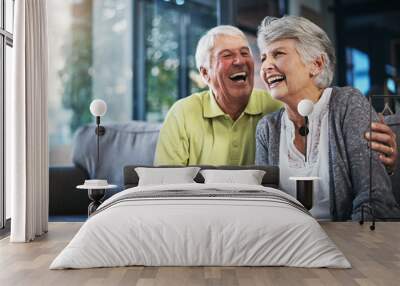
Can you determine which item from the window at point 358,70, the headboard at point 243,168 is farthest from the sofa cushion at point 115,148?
the window at point 358,70

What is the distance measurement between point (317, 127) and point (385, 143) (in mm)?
763

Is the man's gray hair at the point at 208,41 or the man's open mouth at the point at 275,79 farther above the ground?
the man's gray hair at the point at 208,41

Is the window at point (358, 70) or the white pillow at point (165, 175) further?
the window at point (358, 70)

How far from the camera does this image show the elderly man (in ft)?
21.0

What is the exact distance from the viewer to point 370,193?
5.98 meters

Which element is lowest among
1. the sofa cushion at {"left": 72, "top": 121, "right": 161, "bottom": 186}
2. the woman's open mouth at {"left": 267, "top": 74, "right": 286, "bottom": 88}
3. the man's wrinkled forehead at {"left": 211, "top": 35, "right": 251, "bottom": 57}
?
the sofa cushion at {"left": 72, "top": 121, "right": 161, "bottom": 186}

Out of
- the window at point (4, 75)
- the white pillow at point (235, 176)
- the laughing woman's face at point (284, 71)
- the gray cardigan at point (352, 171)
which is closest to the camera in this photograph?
the window at point (4, 75)

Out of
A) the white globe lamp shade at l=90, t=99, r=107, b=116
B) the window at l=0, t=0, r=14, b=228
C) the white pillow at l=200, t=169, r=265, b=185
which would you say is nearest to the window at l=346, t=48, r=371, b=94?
the white pillow at l=200, t=169, r=265, b=185

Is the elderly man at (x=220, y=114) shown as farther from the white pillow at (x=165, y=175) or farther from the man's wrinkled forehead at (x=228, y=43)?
the white pillow at (x=165, y=175)

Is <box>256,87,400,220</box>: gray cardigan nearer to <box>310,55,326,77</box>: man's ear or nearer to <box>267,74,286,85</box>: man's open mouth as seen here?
<box>310,55,326,77</box>: man's ear

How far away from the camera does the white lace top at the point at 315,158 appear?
6301mm

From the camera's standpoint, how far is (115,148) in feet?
21.0

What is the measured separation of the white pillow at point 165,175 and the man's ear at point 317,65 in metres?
1.69

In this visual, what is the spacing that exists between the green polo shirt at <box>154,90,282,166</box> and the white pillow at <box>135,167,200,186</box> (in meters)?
0.29
